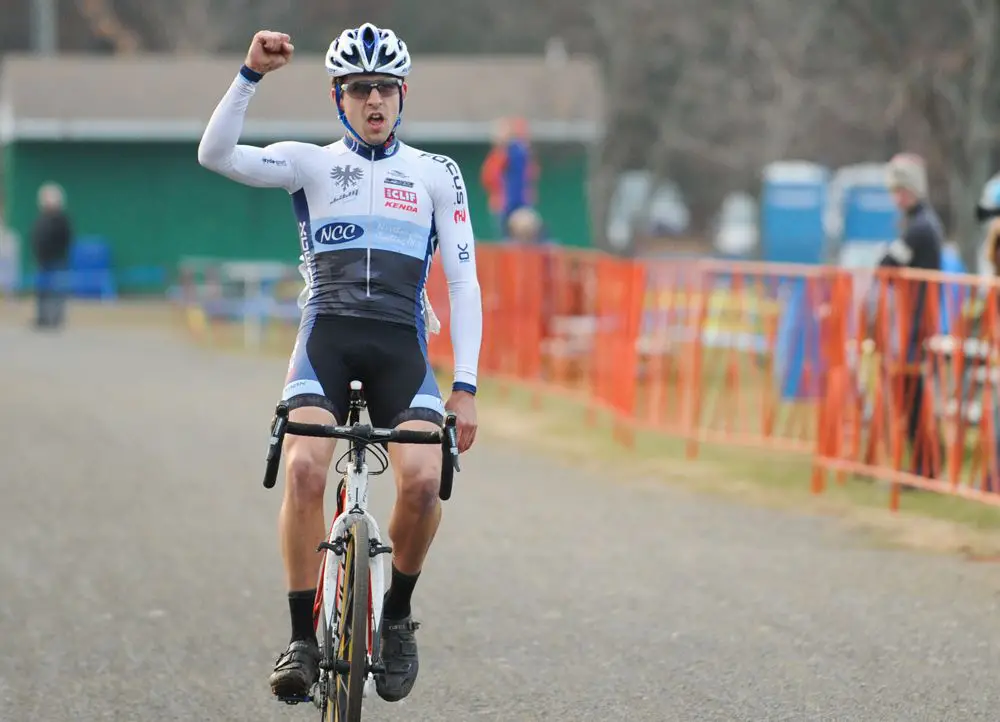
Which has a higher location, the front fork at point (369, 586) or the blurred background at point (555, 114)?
the blurred background at point (555, 114)

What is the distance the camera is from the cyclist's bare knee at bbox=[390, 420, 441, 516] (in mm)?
5910

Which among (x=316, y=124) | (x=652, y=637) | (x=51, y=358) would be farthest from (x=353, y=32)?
(x=316, y=124)

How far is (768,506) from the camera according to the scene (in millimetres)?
11656

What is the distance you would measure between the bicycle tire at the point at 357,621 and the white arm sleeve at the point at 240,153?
1.16m

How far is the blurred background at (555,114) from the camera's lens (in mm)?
25625

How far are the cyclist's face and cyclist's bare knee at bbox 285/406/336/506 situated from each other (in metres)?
0.88

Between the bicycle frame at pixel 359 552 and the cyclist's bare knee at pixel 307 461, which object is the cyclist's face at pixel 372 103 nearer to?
the cyclist's bare knee at pixel 307 461

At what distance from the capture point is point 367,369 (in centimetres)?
598

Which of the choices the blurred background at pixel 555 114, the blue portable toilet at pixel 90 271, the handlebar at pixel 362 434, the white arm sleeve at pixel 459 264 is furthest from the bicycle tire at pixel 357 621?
the blue portable toilet at pixel 90 271

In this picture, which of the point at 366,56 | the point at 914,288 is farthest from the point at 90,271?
the point at 366,56

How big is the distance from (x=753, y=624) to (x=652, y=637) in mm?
489

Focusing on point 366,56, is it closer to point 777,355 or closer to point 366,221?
point 366,221

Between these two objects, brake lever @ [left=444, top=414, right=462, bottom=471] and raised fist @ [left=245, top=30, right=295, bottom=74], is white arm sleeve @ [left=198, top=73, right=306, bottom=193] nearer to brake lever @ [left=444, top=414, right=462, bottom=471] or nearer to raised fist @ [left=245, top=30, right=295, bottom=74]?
raised fist @ [left=245, top=30, right=295, bottom=74]

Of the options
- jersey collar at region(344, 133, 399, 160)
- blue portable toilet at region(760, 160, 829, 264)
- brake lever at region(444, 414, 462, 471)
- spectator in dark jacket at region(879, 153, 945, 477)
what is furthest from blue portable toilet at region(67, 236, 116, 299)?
brake lever at region(444, 414, 462, 471)
